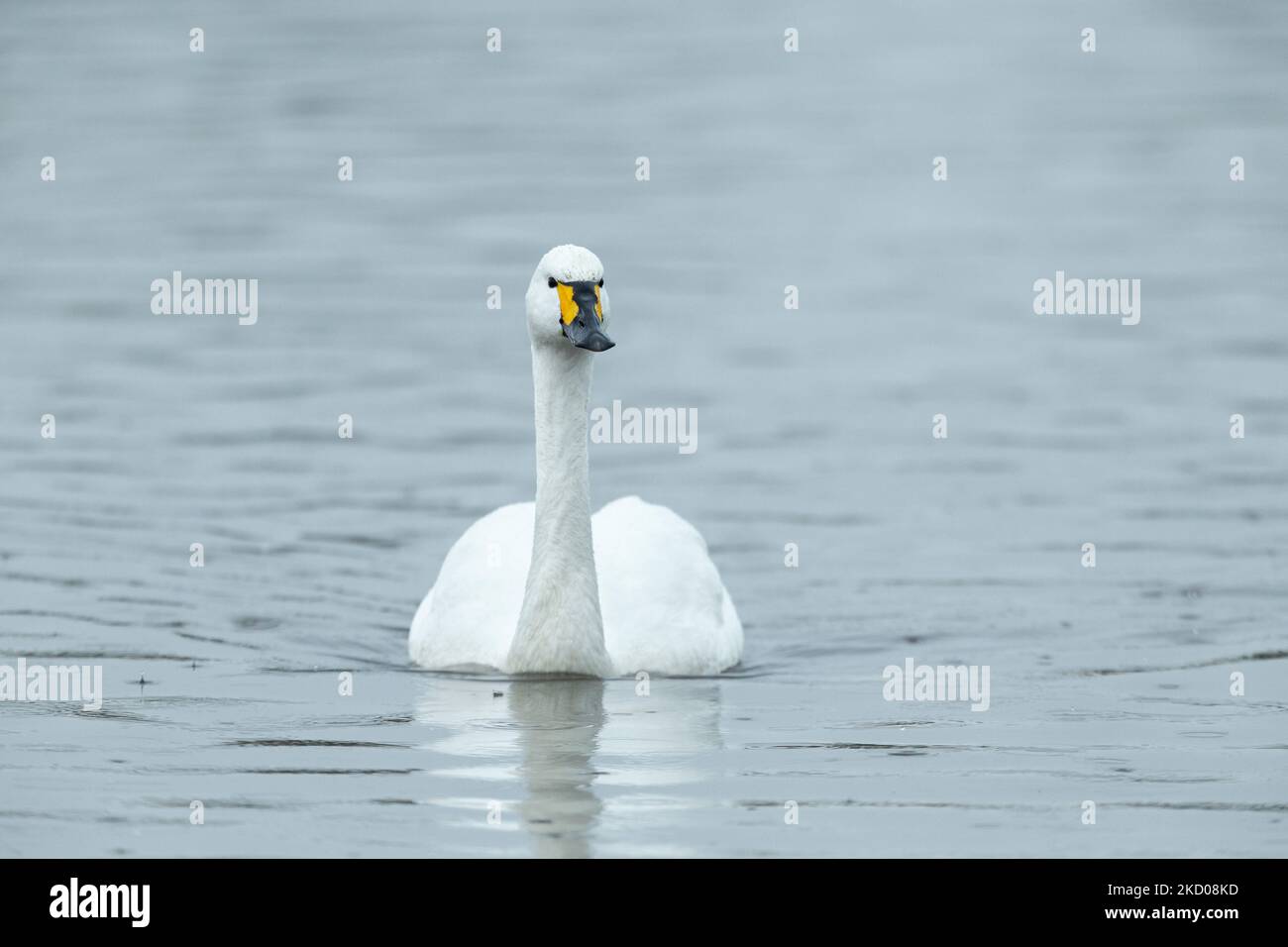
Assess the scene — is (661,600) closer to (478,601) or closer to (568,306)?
(478,601)

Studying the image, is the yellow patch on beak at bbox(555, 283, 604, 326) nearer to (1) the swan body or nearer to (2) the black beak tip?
(2) the black beak tip

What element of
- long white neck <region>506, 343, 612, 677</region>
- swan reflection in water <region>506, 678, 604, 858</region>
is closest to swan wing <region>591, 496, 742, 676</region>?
long white neck <region>506, 343, 612, 677</region>

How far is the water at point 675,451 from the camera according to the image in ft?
34.2

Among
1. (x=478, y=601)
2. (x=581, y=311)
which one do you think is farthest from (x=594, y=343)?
(x=478, y=601)

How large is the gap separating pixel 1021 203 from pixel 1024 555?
44.4 ft

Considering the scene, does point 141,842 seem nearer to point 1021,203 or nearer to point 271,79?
point 1021,203

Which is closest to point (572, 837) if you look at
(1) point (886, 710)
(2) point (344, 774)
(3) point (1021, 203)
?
(2) point (344, 774)

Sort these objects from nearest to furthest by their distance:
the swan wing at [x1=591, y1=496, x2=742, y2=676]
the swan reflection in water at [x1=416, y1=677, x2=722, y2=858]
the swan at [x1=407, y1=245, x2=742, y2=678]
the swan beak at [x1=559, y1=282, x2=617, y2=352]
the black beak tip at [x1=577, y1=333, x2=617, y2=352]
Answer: the swan reflection in water at [x1=416, y1=677, x2=722, y2=858] → the black beak tip at [x1=577, y1=333, x2=617, y2=352] → the swan beak at [x1=559, y1=282, x2=617, y2=352] → the swan at [x1=407, y1=245, x2=742, y2=678] → the swan wing at [x1=591, y1=496, x2=742, y2=676]

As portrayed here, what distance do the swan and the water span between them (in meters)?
0.29

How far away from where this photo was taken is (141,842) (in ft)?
30.6

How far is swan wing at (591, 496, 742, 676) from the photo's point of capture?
13.1 metres

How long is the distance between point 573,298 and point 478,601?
7.00 ft

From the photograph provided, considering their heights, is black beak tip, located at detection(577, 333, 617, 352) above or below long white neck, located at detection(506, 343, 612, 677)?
above

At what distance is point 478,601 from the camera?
13484 mm
